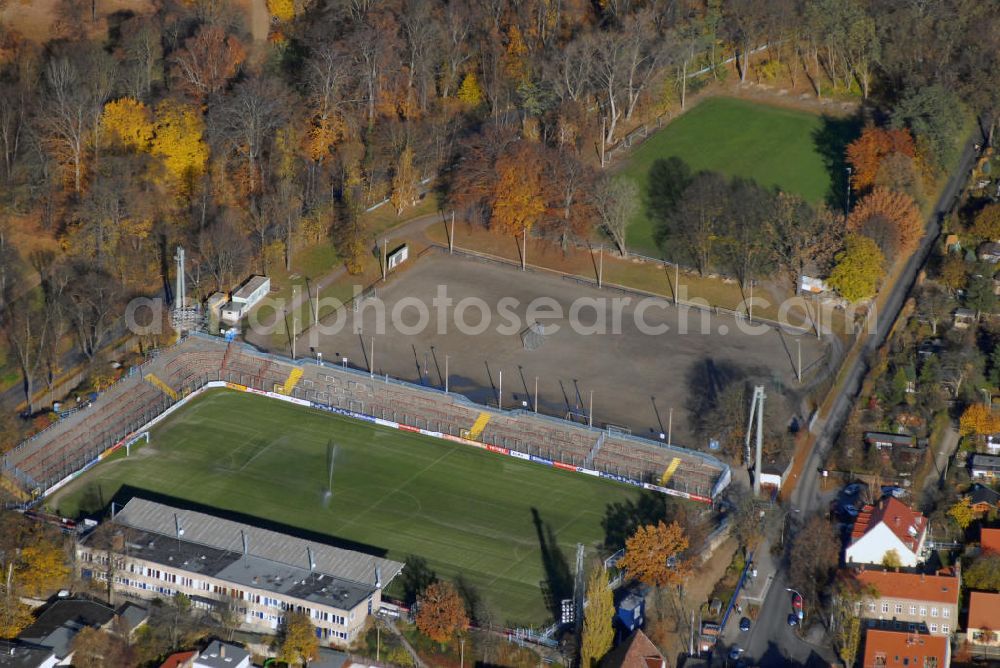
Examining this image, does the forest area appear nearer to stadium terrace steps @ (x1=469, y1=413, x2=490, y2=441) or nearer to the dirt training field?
the dirt training field

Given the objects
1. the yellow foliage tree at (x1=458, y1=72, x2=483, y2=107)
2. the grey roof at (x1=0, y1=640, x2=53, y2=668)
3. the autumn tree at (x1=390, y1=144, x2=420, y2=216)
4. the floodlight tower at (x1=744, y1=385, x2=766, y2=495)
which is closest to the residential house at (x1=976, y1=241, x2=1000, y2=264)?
the floodlight tower at (x1=744, y1=385, x2=766, y2=495)

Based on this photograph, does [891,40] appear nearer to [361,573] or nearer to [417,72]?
[417,72]

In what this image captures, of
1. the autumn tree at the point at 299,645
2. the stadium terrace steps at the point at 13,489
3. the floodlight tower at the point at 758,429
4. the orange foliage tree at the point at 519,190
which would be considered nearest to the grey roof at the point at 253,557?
the autumn tree at the point at 299,645

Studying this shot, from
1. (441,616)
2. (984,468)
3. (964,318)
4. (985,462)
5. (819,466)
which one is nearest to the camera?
(441,616)

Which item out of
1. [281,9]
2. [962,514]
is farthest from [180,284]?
[962,514]

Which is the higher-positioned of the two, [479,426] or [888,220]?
[888,220]

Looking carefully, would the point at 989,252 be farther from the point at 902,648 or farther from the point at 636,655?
the point at 636,655
